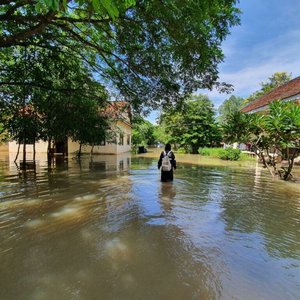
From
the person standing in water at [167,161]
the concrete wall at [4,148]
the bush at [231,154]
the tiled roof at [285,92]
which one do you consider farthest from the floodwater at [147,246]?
the concrete wall at [4,148]

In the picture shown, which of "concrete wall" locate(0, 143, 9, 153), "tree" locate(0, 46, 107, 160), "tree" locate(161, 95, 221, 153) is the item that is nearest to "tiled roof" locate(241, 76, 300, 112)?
"tree" locate(161, 95, 221, 153)

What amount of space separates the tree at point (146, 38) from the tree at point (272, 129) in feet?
10.6

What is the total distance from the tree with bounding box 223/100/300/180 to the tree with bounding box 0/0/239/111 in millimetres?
3219

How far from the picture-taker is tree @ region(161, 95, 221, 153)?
34.3 metres

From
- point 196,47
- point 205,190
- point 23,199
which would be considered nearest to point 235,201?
point 205,190

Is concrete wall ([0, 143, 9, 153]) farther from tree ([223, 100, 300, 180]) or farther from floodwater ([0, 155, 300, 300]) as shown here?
tree ([223, 100, 300, 180])

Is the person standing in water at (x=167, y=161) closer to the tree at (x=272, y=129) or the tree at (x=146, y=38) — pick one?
the tree at (x=146, y=38)

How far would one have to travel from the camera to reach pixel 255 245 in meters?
4.57

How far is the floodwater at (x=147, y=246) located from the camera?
318 centimetres

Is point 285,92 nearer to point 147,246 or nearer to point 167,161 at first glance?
point 167,161

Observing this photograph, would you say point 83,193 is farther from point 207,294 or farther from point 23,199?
point 207,294

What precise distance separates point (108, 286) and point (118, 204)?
3.99m

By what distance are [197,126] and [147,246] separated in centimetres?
3104

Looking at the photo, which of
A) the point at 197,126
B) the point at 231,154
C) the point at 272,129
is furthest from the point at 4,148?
the point at 272,129
